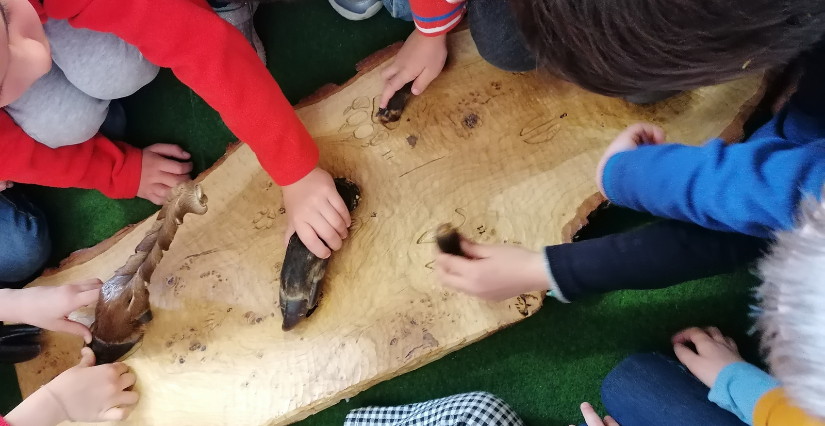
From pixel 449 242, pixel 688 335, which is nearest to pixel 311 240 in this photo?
pixel 449 242

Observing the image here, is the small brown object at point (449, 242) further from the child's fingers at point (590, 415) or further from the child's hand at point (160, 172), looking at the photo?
the child's hand at point (160, 172)

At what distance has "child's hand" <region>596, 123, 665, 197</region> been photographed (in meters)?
0.59

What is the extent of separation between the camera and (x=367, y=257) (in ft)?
2.32

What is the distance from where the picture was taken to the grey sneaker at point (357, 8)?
2.71ft

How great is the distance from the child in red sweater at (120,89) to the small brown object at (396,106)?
11 centimetres

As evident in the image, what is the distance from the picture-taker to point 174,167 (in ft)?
2.85

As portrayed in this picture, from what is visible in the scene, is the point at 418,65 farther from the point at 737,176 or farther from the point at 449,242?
the point at 737,176

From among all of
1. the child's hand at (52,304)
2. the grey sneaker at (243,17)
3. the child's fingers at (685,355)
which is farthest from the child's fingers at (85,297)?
the child's fingers at (685,355)

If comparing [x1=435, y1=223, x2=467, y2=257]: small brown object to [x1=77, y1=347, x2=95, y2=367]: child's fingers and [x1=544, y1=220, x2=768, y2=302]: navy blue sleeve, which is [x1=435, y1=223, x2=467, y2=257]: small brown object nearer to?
[x1=544, y1=220, x2=768, y2=302]: navy blue sleeve

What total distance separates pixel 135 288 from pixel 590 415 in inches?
25.7

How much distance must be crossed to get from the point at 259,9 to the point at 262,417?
65cm

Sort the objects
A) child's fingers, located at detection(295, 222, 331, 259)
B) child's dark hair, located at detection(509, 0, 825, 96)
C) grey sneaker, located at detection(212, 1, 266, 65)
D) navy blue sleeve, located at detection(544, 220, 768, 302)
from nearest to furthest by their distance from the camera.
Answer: child's dark hair, located at detection(509, 0, 825, 96)
navy blue sleeve, located at detection(544, 220, 768, 302)
child's fingers, located at detection(295, 222, 331, 259)
grey sneaker, located at detection(212, 1, 266, 65)

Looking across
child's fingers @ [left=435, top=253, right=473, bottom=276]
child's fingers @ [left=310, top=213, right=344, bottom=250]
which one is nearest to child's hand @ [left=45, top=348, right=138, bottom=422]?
child's fingers @ [left=310, top=213, right=344, bottom=250]

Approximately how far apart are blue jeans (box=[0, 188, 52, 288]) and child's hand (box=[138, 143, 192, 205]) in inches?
7.1
